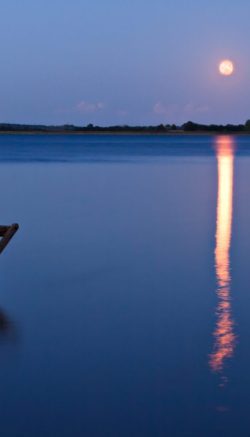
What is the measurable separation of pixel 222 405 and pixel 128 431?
1.04 meters

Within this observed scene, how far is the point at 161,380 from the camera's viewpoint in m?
7.44

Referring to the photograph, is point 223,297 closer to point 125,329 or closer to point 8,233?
point 125,329

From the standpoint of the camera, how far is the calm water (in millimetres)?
6641

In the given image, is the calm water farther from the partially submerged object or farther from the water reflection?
the partially submerged object

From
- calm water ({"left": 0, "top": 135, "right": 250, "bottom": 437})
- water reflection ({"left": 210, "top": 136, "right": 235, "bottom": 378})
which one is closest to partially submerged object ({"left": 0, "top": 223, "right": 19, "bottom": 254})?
calm water ({"left": 0, "top": 135, "right": 250, "bottom": 437})

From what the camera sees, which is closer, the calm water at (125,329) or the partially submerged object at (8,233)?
the calm water at (125,329)

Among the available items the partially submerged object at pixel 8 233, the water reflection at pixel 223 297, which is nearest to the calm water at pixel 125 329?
the water reflection at pixel 223 297

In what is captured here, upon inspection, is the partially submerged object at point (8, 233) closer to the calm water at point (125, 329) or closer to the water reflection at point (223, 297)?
the calm water at point (125, 329)

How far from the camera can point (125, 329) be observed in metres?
9.30

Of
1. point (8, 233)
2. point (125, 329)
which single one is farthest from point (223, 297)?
point (8, 233)

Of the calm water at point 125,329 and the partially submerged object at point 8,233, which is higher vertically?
the partially submerged object at point 8,233

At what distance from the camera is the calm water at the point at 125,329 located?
6.64 metres

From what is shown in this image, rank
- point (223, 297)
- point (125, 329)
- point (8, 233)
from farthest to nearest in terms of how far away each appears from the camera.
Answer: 1. point (223, 297)
2. point (8, 233)
3. point (125, 329)

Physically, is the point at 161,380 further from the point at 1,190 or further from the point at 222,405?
the point at 1,190
